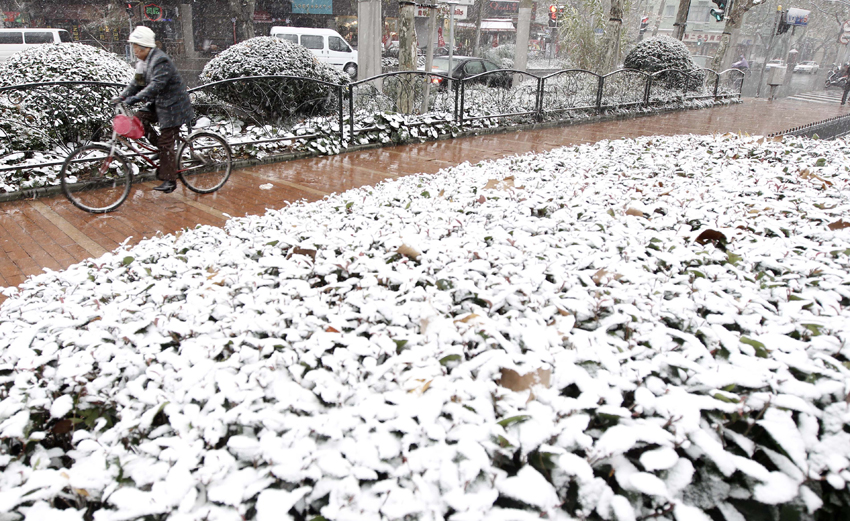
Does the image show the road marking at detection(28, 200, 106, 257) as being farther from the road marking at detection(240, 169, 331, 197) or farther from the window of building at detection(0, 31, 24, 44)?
the window of building at detection(0, 31, 24, 44)

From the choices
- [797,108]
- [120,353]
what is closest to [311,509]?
[120,353]

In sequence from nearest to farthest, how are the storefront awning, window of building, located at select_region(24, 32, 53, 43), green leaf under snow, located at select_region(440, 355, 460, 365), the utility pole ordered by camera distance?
green leaf under snow, located at select_region(440, 355, 460, 365) < the utility pole < window of building, located at select_region(24, 32, 53, 43) < the storefront awning

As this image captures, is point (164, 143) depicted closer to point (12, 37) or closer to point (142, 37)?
point (142, 37)

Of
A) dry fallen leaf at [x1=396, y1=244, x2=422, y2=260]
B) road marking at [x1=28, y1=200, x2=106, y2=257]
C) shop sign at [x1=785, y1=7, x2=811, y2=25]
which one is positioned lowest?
road marking at [x1=28, y1=200, x2=106, y2=257]

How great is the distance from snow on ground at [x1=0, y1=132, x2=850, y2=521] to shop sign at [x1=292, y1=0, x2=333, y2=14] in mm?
33770

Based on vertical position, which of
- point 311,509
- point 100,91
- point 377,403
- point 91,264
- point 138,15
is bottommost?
point 91,264

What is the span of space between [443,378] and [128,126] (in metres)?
4.65

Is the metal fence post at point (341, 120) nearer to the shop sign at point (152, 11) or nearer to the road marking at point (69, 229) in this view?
the road marking at point (69, 229)

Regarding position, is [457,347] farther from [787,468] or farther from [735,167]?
[735,167]

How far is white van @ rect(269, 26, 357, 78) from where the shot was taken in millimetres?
22591

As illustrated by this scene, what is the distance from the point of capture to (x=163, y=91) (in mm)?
5238

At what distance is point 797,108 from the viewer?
661 inches

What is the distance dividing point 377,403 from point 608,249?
178cm

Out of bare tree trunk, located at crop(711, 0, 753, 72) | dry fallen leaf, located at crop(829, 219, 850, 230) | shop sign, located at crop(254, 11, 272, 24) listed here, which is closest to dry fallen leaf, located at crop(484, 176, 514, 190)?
dry fallen leaf, located at crop(829, 219, 850, 230)
